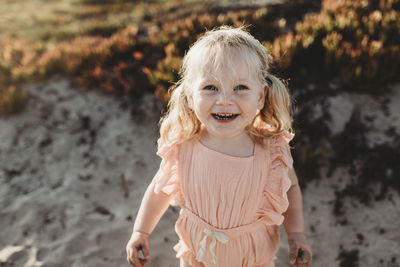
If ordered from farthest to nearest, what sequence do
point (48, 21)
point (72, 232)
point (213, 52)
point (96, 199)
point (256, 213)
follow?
point (48, 21)
point (96, 199)
point (72, 232)
point (256, 213)
point (213, 52)

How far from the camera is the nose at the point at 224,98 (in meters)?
1.64

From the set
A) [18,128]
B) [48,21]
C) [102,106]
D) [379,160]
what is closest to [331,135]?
[379,160]

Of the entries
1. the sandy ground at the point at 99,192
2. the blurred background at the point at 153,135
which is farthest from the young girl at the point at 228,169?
the sandy ground at the point at 99,192

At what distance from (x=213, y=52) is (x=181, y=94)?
44 centimetres

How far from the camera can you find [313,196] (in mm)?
3488

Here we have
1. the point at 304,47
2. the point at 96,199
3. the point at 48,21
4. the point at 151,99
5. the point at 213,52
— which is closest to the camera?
the point at 213,52

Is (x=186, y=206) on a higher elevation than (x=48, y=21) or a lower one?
lower

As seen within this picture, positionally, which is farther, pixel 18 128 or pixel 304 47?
pixel 18 128

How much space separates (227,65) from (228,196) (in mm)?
751

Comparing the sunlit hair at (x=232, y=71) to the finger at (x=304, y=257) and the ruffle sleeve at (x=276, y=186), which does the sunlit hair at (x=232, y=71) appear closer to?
the ruffle sleeve at (x=276, y=186)

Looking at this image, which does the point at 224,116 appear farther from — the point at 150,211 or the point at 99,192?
the point at 99,192

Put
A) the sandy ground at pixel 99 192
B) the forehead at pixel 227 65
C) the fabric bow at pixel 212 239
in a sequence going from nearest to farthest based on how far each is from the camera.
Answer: the forehead at pixel 227 65
the fabric bow at pixel 212 239
the sandy ground at pixel 99 192

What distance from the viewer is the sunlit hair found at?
65.9 inches

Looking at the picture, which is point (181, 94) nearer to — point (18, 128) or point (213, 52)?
point (213, 52)
